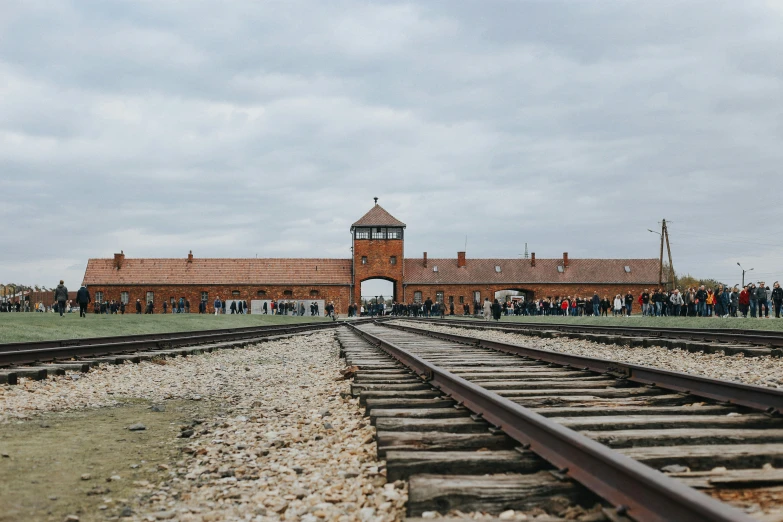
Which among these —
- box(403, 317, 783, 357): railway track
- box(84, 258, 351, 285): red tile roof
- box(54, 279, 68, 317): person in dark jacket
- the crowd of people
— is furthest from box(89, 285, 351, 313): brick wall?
box(403, 317, 783, 357): railway track

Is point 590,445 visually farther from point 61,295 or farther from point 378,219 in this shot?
point 378,219

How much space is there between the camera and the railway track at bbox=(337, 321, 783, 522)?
2.66 m

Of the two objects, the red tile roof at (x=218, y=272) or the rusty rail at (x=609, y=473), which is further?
the red tile roof at (x=218, y=272)

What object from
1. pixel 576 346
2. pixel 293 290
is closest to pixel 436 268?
pixel 293 290

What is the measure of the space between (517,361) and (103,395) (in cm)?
478

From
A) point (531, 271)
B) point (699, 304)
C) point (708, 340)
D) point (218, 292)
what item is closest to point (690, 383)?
point (708, 340)

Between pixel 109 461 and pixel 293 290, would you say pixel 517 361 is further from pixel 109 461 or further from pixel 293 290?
pixel 293 290

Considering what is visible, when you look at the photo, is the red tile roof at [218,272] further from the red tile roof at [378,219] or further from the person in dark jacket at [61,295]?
the person in dark jacket at [61,295]

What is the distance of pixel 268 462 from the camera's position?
13.7 feet

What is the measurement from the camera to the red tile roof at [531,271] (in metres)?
69.8

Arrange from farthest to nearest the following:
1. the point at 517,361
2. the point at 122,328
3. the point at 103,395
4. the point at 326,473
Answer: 1. the point at 122,328
2. the point at 517,361
3. the point at 103,395
4. the point at 326,473

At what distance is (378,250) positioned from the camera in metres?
68.4

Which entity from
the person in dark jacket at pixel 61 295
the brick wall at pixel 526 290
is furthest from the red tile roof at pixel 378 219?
the person in dark jacket at pixel 61 295

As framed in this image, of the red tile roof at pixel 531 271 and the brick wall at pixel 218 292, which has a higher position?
the red tile roof at pixel 531 271
